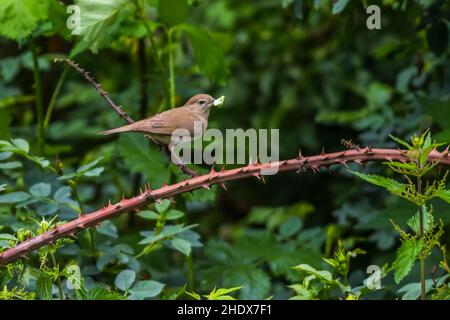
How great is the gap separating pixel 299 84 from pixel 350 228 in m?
1.74

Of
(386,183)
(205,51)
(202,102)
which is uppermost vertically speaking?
(205,51)

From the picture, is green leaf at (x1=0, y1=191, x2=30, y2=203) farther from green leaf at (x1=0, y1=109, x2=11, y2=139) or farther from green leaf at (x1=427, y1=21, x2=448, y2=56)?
green leaf at (x1=427, y1=21, x2=448, y2=56)

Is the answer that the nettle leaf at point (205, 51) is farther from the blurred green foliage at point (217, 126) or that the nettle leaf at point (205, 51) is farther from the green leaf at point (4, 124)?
the green leaf at point (4, 124)

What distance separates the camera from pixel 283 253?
10.1 ft

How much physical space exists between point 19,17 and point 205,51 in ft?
2.25

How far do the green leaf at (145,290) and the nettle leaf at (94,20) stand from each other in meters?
0.92

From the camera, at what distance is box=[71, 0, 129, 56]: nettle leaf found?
2.73 metres

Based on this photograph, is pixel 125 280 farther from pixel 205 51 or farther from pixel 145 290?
pixel 205 51

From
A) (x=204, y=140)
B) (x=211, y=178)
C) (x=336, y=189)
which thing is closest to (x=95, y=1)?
(x=204, y=140)

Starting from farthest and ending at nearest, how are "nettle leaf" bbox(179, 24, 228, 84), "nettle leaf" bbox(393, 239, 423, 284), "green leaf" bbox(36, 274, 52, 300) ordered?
1. "nettle leaf" bbox(179, 24, 228, 84)
2. "green leaf" bbox(36, 274, 52, 300)
3. "nettle leaf" bbox(393, 239, 423, 284)

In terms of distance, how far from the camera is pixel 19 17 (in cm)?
266

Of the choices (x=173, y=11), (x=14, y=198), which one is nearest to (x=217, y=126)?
(x=173, y=11)

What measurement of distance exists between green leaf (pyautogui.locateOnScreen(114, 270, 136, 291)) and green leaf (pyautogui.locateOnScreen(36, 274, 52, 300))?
0.25m

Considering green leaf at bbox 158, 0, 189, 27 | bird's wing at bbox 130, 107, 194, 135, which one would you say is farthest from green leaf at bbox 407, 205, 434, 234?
green leaf at bbox 158, 0, 189, 27
